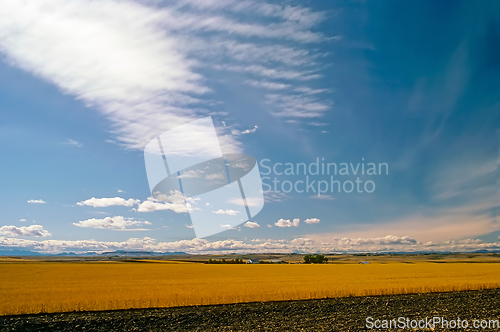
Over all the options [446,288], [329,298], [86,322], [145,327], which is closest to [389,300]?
[329,298]

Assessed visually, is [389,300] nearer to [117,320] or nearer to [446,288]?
[446,288]

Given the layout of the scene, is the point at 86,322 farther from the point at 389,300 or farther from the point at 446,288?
the point at 446,288

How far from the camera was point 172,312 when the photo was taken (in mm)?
21219

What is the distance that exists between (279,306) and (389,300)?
875 centimetres

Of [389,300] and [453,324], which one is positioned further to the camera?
[389,300]

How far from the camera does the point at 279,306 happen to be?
22906 millimetres

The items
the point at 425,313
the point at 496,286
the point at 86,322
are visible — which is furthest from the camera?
the point at 496,286

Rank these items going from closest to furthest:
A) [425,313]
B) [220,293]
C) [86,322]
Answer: [86,322] → [425,313] → [220,293]

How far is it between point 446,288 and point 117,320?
29.5 metres

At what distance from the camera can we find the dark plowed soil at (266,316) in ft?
57.8

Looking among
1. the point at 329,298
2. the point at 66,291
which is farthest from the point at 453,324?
the point at 66,291

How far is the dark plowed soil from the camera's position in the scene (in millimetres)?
17625

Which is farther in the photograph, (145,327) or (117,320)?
(117,320)

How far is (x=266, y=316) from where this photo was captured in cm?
1988
